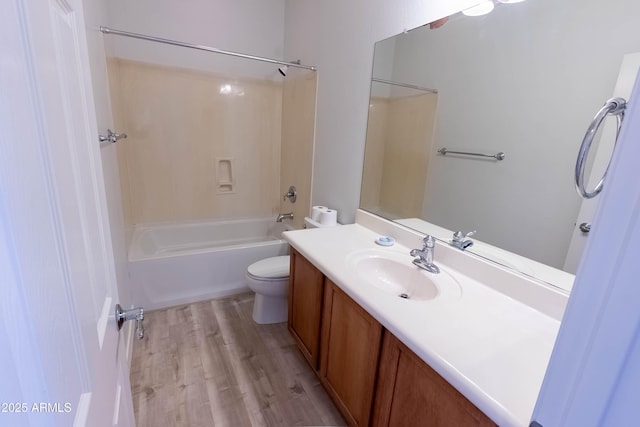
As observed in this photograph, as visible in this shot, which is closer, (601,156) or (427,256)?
(601,156)

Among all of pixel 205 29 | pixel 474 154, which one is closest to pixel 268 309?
pixel 474 154

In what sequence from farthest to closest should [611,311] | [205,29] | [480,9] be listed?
1. [205,29]
2. [480,9]
3. [611,311]

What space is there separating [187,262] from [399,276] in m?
1.69

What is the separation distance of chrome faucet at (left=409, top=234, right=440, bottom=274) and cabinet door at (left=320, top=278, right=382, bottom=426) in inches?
15.2

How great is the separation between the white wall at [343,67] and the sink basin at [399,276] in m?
0.59

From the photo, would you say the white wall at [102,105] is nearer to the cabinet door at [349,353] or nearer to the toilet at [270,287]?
the toilet at [270,287]

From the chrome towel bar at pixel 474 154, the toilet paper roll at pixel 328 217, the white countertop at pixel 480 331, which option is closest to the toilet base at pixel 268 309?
the toilet paper roll at pixel 328 217

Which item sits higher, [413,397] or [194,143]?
[194,143]

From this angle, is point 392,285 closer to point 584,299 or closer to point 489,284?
point 489,284

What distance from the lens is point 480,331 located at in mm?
890

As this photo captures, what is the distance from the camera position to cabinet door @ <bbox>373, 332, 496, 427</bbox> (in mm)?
772

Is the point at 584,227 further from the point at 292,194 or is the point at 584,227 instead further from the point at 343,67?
the point at 292,194

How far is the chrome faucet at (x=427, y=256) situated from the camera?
1321 millimetres

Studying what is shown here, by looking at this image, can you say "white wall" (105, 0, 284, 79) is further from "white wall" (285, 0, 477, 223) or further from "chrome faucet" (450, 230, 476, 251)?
"chrome faucet" (450, 230, 476, 251)
